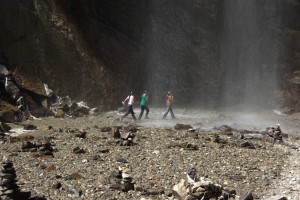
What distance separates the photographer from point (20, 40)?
25.8 meters

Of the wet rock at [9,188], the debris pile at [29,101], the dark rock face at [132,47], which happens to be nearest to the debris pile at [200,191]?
the wet rock at [9,188]

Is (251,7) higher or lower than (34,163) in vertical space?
higher

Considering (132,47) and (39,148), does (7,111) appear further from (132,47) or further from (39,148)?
(132,47)

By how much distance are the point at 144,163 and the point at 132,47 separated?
21.7 meters

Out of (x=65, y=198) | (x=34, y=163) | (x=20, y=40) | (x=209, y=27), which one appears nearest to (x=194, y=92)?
(x=209, y=27)

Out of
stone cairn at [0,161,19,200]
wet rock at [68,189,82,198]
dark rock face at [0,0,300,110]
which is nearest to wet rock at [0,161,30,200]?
stone cairn at [0,161,19,200]

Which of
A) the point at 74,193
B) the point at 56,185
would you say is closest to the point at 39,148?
the point at 56,185

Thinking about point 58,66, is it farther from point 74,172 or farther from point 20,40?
point 74,172

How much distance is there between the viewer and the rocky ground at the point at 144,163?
361 inches

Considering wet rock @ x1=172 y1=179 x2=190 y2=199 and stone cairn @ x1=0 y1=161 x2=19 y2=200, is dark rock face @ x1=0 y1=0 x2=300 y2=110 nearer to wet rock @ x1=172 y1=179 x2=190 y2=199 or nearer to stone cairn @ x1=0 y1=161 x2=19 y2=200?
stone cairn @ x1=0 y1=161 x2=19 y2=200

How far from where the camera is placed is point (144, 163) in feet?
37.5

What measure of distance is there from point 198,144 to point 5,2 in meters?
16.8

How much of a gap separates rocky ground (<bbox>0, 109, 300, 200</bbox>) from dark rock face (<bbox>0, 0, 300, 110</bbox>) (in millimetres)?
9513

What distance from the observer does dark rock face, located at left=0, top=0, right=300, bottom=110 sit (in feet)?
85.6
